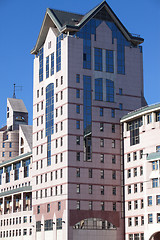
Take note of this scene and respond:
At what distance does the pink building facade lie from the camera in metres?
89.9

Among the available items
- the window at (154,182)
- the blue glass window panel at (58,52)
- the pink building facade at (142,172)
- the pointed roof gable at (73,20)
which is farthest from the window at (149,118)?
the pointed roof gable at (73,20)

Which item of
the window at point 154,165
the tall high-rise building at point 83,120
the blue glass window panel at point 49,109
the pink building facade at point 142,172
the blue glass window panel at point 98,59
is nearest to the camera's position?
the pink building facade at point 142,172

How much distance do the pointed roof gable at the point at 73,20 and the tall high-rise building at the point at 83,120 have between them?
0.65ft

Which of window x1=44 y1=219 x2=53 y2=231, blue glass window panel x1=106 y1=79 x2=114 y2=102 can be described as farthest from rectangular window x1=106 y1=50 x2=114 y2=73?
window x1=44 y1=219 x2=53 y2=231

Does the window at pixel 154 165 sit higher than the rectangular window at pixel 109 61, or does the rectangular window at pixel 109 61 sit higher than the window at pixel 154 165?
the rectangular window at pixel 109 61

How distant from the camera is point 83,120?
103 m

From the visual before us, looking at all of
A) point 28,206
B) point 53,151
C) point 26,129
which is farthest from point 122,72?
point 26,129

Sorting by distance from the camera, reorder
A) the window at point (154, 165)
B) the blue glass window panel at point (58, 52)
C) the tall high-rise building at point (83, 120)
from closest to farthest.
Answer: the window at point (154, 165), the tall high-rise building at point (83, 120), the blue glass window panel at point (58, 52)

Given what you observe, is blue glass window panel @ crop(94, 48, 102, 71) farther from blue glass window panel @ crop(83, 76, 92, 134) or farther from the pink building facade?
the pink building facade

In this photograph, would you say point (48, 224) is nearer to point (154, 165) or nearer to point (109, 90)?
point (154, 165)

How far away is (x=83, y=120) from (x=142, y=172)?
15816 millimetres

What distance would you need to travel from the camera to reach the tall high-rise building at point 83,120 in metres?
101

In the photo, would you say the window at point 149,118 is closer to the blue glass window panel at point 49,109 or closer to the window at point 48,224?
the blue glass window panel at point 49,109

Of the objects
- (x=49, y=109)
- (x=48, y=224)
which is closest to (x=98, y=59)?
(x=49, y=109)
